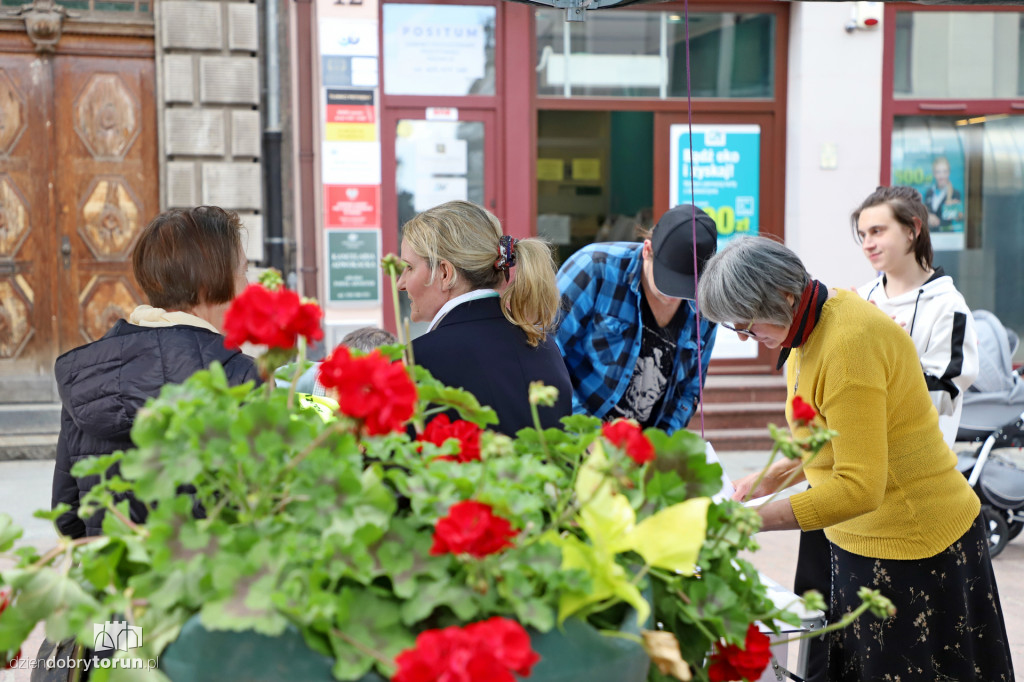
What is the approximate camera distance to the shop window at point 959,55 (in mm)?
8664

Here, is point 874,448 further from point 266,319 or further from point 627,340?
point 266,319

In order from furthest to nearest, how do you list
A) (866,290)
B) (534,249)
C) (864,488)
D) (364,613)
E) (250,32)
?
1. (250,32)
2. (866,290)
3. (534,249)
4. (864,488)
5. (364,613)

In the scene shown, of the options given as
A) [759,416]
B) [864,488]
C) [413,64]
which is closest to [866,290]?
[864,488]

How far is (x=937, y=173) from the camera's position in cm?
885

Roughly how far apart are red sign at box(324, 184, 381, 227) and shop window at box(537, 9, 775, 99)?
1.69 meters

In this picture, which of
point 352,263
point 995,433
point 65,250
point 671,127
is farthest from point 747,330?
point 65,250

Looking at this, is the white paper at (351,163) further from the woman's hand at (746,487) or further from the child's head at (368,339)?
the woman's hand at (746,487)

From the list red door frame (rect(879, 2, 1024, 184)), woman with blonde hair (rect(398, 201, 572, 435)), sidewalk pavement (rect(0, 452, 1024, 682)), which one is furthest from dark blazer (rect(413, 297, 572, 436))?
→ red door frame (rect(879, 2, 1024, 184))

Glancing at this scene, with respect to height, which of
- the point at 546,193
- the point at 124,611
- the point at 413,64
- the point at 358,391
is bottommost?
the point at 124,611

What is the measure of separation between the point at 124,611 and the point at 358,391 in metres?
0.32

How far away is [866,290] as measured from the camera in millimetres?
4008

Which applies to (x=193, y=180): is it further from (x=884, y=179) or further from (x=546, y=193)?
(x=884, y=179)

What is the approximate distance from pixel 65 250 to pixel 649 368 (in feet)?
19.9

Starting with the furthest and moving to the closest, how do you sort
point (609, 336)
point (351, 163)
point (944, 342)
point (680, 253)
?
point (351, 163)
point (944, 342)
point (609, 336)
point (680, 253)
